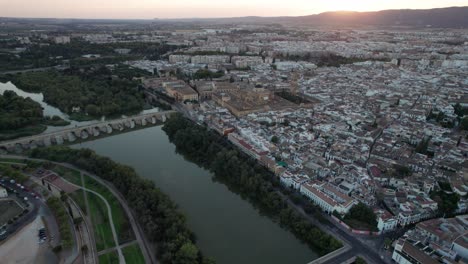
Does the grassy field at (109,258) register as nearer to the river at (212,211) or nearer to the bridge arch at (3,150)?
the river at (212,211)

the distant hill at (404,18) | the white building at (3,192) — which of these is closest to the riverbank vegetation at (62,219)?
the white building at (3,192)

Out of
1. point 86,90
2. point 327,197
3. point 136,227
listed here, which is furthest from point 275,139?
point 86,90

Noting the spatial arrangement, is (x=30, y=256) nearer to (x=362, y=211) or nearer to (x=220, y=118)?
(x=362, y=211)

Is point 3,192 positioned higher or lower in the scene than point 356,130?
lower

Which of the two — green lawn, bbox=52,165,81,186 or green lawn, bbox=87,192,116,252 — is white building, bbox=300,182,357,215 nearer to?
green lawn, bbox=87,192,116,252

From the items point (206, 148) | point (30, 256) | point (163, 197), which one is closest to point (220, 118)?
point (206, 148)

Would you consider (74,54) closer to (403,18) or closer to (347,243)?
(347,243)

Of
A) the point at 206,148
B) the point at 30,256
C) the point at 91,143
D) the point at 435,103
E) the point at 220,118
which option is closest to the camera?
the point at 30,256
